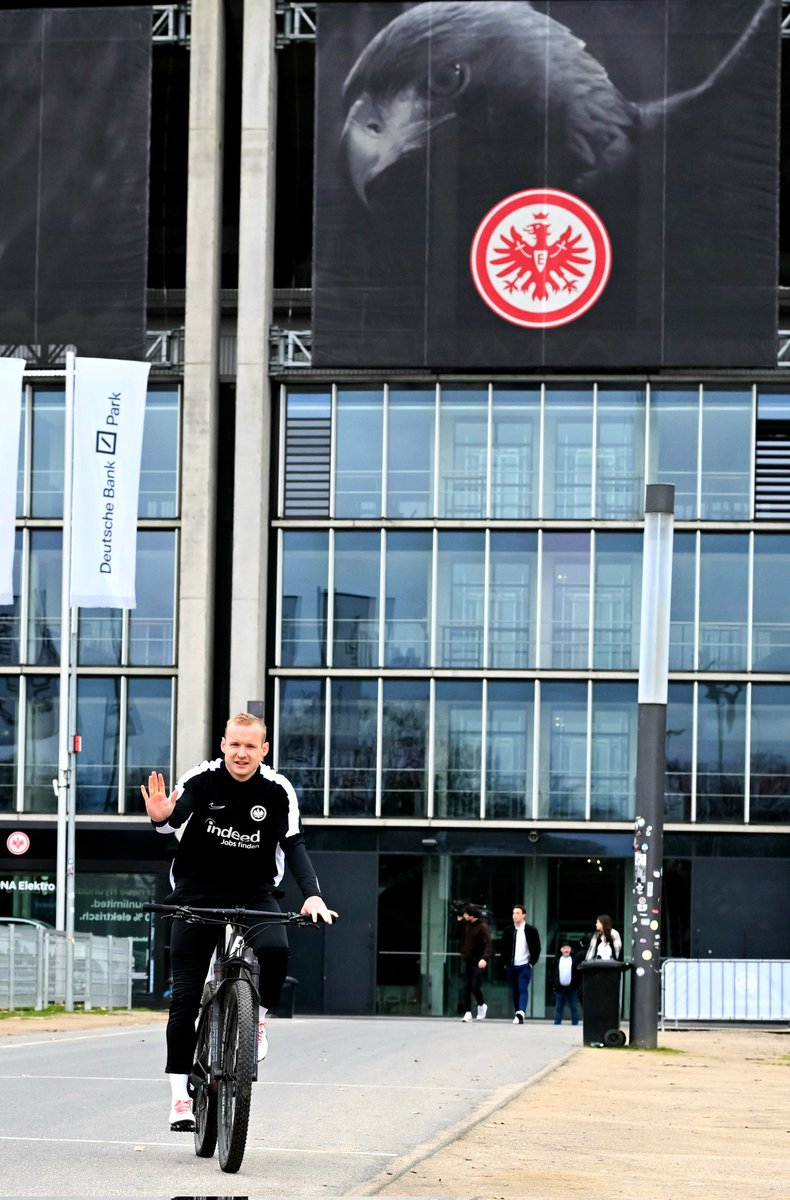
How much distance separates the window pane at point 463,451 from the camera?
41.8 meters

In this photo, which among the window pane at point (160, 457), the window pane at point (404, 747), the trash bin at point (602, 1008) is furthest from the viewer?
the window pane at point (160, 457)

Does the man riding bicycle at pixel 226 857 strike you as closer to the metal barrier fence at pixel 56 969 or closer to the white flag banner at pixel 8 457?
the metal barrier fence at pixel 56 969

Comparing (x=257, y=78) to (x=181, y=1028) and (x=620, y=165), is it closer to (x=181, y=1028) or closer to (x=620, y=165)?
(x=620, y=165)

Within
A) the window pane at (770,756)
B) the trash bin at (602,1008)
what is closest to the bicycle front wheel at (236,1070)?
the trash bin at (602,1008)

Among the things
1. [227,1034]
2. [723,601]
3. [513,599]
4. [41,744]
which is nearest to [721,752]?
[723,601]

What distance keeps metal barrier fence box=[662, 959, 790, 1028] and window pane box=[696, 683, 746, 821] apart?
30.0ft

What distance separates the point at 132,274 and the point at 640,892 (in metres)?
22.5

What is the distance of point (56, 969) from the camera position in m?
30.7

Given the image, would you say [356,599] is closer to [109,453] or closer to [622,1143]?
[109,453]

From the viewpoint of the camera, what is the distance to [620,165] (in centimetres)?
4116

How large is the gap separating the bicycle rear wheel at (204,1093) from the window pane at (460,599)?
3281 centimetres

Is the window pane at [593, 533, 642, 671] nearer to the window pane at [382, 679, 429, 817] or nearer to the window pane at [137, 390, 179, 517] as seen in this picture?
the window pane at [382, 679, 429, 817]

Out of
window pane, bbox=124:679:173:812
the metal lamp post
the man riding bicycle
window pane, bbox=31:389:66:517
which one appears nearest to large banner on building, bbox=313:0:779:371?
window pane, bbox=31:389:66:517

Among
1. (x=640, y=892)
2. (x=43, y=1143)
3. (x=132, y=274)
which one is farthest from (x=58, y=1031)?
(x=132, y=274)
